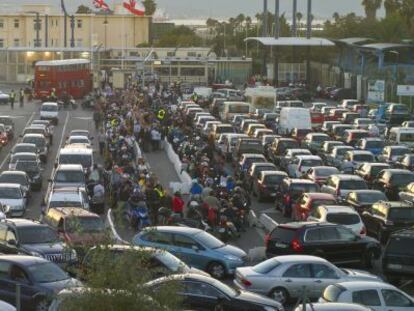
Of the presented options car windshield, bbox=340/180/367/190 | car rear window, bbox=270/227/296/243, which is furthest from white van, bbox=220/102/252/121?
car rear window, bbox=270/227/296/243

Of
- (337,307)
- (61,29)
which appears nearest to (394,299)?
(337,307)

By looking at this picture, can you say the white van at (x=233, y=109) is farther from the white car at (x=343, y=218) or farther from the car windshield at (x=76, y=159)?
the white car at (x=343, y=218)

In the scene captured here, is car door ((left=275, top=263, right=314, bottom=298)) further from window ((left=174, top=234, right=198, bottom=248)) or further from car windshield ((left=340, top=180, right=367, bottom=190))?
car windshield ((left=340, top=180, right=367, bottom=190))

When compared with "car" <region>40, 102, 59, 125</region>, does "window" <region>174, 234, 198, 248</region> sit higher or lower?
higher

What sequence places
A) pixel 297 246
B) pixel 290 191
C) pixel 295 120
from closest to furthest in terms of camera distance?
pixel 297 246
pixel 290 191
pixel 295 120

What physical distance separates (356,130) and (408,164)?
10729mm

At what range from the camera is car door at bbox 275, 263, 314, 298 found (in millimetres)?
21844

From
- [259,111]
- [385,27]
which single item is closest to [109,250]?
[259,111]

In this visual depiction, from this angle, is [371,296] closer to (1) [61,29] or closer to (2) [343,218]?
(2) [343,218]

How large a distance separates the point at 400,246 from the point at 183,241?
4402 millimetres

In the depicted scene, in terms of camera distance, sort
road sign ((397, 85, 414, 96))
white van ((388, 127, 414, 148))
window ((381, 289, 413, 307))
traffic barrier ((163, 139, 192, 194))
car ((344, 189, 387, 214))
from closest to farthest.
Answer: window ((381, 289, 413, 307)) < car ((344, 189, 387, 214)) < traffic barrier ((163, 139, 192, 194)) < white van ((388, 127, 414, 148)) < road sign ((397, 85, 414, 96))

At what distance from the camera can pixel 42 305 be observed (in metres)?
19.3

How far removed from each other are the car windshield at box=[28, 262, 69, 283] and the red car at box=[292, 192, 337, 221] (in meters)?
11.0

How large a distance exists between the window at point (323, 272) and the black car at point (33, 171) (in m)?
18.4
